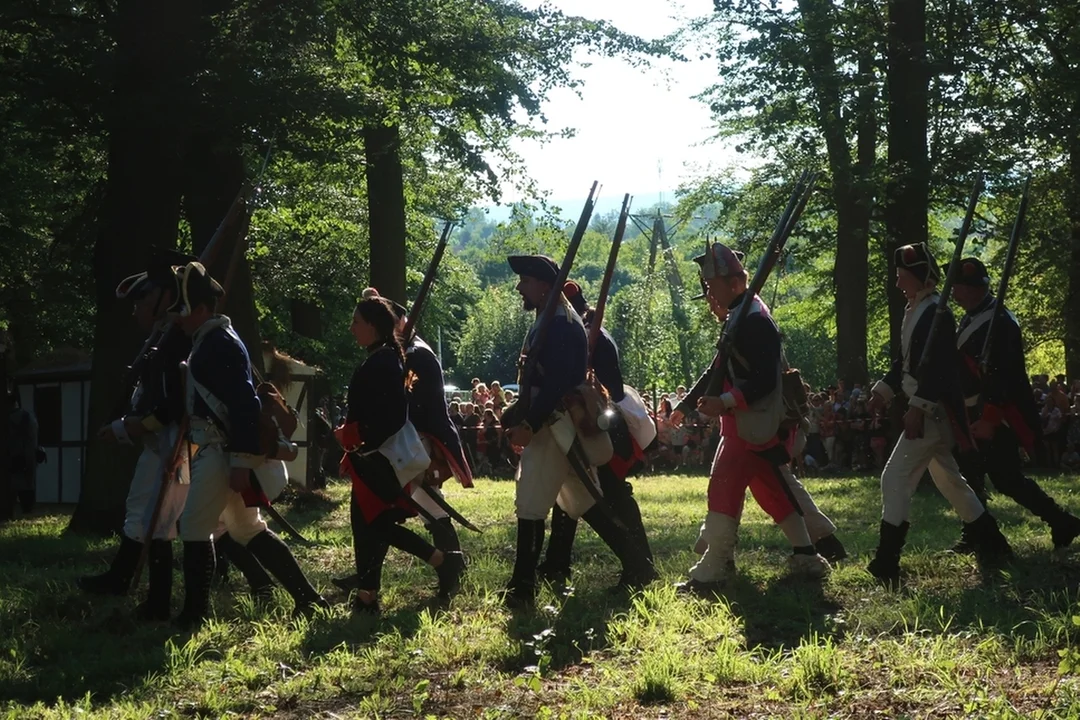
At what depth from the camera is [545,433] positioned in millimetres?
8547

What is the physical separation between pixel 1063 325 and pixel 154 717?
2621 centimetres

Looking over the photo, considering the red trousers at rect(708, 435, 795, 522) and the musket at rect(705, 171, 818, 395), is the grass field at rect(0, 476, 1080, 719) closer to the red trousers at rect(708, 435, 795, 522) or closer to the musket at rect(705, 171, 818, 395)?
the red trousers at rect(708, 435, 795, 522)

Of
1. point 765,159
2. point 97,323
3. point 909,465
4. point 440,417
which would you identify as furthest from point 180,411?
point 765,159

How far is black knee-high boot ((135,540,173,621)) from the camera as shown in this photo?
319 inches

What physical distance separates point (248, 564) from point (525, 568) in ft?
5.61

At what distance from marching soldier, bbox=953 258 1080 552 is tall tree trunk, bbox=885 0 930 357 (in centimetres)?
745

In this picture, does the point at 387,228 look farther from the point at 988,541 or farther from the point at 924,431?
the point at 988,541

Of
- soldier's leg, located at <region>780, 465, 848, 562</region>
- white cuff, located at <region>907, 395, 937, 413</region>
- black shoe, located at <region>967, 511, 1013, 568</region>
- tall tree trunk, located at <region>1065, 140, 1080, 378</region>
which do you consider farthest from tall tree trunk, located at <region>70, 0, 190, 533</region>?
tall tree trunk, located at <region>1065, 140, 1080, 378</region>

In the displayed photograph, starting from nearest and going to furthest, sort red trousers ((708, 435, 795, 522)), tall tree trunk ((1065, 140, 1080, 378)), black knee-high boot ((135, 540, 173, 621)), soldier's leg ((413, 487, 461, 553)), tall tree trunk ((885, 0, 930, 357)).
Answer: black knee-high boot ((135, 540, 173, 621)) → red trousers ((708, 435, 795, 522)) → soldier's leg ((413, 487, 461, 553)) → tall tree trunk ((885, 0, 930, 357)) → tall tree trunk ((1065, 140, 1080, 378))

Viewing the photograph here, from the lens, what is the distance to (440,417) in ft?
31.0

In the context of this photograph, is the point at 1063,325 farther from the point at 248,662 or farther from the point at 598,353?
the point at 248,662

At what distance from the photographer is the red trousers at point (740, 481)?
28.1 feet

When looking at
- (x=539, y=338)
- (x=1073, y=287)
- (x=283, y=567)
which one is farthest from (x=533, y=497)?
(x=1073, y=287)

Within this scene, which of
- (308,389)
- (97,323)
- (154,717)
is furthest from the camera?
(308,389)
